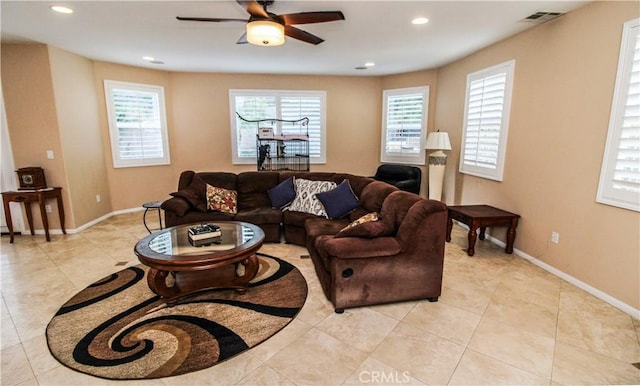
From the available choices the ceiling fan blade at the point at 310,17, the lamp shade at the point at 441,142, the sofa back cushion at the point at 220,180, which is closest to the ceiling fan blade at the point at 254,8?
the ceiling fan blade at the point at 310,17

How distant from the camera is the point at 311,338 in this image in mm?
2139

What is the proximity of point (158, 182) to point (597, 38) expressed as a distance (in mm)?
6500

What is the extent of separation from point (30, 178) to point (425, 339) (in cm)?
522

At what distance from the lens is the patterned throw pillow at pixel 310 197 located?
3862mm

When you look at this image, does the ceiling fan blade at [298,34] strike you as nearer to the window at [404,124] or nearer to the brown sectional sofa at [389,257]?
the brown sectional sofa at [389,257]

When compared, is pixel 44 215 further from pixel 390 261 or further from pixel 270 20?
pixel 390 261

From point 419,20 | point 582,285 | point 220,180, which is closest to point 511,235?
point 582,285

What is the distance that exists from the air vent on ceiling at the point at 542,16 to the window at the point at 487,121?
537mm

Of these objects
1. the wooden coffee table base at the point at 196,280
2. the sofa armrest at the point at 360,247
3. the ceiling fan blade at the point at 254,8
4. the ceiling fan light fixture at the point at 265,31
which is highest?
the ceiling fan blade at the point at 254,8

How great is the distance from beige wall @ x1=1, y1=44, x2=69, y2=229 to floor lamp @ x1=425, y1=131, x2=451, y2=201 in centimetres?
547

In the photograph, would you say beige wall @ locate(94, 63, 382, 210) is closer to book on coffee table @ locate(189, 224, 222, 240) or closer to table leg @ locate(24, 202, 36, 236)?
table leg @ locate(24, 202, 36, 236)

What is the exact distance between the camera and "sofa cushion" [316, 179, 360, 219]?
367 centimetres

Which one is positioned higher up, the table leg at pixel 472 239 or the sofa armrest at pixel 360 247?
the sofa armrest at pixel 360 247

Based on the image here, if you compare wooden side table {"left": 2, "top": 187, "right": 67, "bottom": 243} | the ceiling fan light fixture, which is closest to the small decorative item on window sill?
wooden side table {"left": 2, "top": 187, "right": 67, "bottom": 243}
